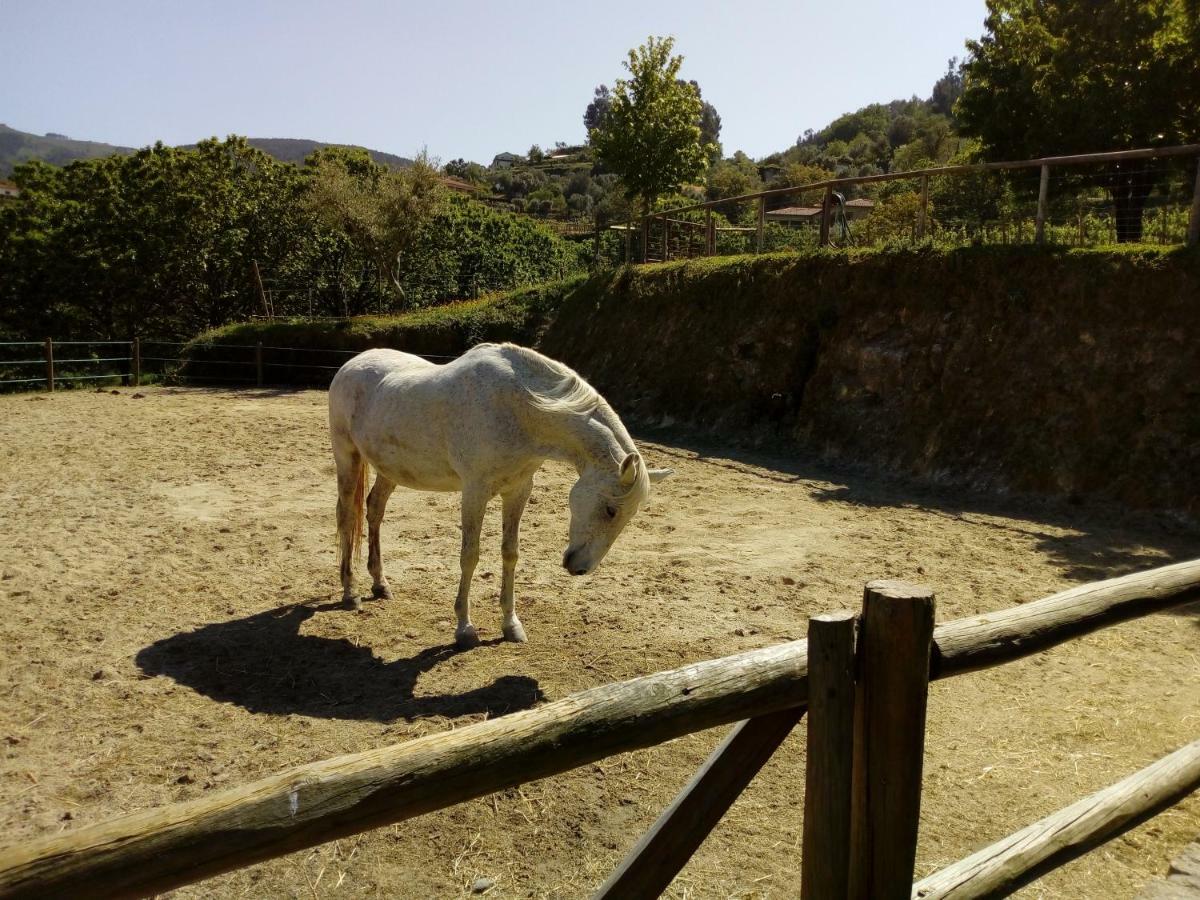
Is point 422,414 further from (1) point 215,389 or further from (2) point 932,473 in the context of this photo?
(1) point 215,389

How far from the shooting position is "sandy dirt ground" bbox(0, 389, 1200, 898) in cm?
348

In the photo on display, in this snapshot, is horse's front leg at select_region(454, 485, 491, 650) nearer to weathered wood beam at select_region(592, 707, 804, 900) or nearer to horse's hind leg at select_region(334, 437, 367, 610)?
horse's hind leg at select_region(334, 437, 367, 610)

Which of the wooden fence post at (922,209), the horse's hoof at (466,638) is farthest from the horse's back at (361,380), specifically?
the wooden fence post at (922,209)

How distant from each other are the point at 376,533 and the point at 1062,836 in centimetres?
520

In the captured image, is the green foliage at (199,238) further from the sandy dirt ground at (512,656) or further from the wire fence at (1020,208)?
Result: the sandy dirt ground at (512,656)

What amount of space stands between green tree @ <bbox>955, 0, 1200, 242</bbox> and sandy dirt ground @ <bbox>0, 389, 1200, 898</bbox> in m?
8.38

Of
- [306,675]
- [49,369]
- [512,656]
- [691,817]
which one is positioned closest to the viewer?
[691,817]

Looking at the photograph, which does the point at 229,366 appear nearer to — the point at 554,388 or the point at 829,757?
the point at 554,388

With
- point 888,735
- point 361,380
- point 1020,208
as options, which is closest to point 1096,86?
point 1020,208

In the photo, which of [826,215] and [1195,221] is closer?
[1195,221]

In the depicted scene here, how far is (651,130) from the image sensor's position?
23.7m

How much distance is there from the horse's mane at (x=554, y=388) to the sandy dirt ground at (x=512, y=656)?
1.59 metres

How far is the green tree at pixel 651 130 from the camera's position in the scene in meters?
23.8

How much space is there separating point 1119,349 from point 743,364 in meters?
5.72
